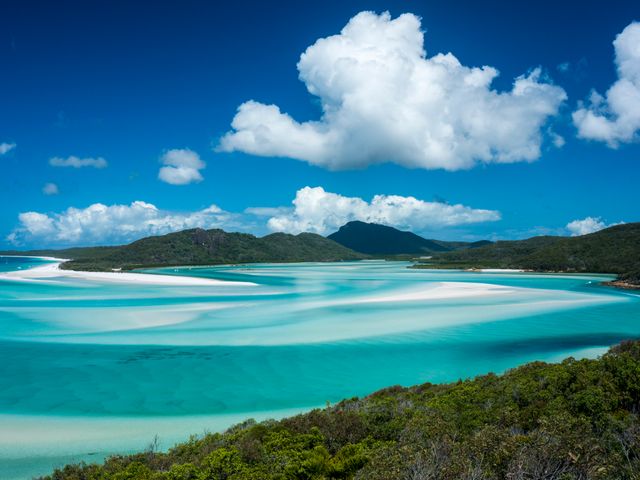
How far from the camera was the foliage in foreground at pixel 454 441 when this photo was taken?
21.9ft

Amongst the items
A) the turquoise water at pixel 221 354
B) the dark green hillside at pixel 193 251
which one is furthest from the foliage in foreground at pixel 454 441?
the dark green hillside at pixel 193 251

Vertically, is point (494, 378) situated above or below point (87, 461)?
above

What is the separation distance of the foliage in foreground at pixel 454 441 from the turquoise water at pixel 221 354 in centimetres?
385

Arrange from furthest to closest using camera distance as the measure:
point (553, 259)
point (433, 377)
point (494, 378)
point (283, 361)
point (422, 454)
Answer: point (553, 259) < point (283, 361) < point (433, 377) < point (494, 378) < point (422, 454)

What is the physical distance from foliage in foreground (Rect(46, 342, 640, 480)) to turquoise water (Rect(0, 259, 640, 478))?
3847 millimetres

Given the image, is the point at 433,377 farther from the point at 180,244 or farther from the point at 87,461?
A: the point at 180,244

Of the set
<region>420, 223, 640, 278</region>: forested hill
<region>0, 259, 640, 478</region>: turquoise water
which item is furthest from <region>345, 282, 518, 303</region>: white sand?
<region>420, 223, 640, 278</region>: forested hill

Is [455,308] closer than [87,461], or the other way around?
[87,461]

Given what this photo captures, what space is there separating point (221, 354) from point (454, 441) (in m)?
16.3

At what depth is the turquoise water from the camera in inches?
560

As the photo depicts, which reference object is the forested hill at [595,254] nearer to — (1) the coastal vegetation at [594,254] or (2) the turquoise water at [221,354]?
(1) the coastal vegetation at [594,254]

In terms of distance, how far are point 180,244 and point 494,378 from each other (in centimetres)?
15324

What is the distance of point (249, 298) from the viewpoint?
47.6m

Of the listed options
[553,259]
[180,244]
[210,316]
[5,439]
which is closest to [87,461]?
[5,439]
